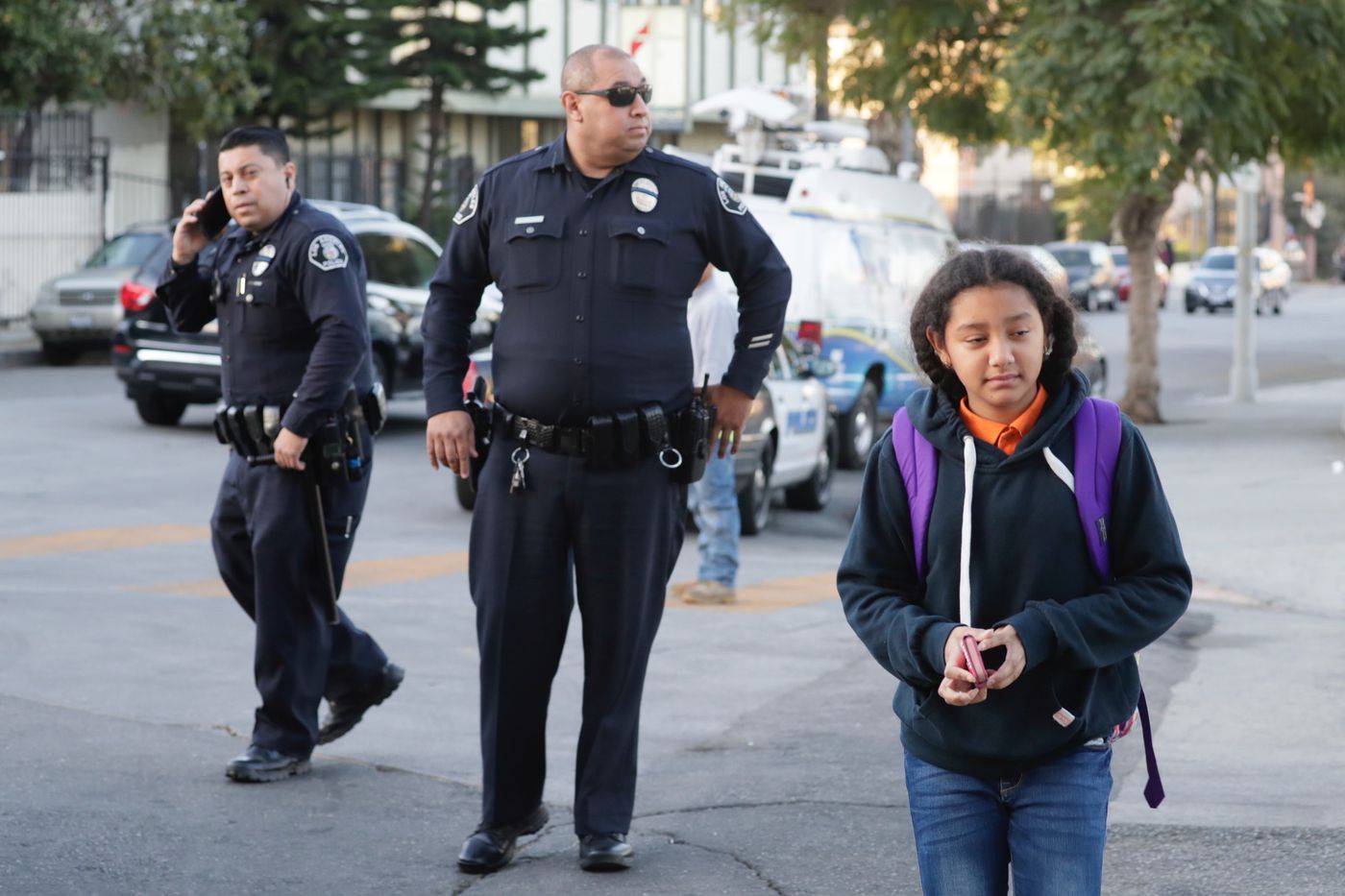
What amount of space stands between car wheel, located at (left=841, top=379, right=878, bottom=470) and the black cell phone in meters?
10.7

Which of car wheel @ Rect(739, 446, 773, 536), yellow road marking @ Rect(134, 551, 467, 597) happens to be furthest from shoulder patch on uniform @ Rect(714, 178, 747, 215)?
car wheel @ Rect(739, 446, 773, 536)

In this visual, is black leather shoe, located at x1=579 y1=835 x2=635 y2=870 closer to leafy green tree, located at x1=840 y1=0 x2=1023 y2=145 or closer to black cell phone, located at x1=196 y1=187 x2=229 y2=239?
black cell phone, located at x1=196 y1=187 x2=229 y2=239

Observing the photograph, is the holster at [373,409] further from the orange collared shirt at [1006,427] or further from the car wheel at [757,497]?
the car wheel at [757,497]

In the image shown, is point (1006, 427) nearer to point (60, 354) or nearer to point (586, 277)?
point (586, 277)

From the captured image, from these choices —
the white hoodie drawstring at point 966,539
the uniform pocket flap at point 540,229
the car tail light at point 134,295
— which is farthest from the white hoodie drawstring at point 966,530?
the car tail light at point 134,295

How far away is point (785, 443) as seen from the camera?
1303 centimetres

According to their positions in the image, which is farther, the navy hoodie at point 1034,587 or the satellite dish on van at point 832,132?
the satellite dish on van at point 832,132

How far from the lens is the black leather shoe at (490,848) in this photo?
16.6 feet

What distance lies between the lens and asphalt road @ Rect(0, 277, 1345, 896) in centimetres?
513

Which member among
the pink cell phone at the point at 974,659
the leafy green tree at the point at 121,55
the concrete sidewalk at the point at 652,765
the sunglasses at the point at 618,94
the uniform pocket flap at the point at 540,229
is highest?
the leafy green tree at the point at 121,55

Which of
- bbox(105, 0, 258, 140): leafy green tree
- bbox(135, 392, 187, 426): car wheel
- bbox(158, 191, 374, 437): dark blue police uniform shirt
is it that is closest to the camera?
bbox(158, 191, 374, 437): dark blue police uniform shirt

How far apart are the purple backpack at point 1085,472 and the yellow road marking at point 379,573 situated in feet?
21.5

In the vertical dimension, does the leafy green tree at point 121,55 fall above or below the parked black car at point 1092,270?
above

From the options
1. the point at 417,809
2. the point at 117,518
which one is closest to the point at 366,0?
the point at 117,518
